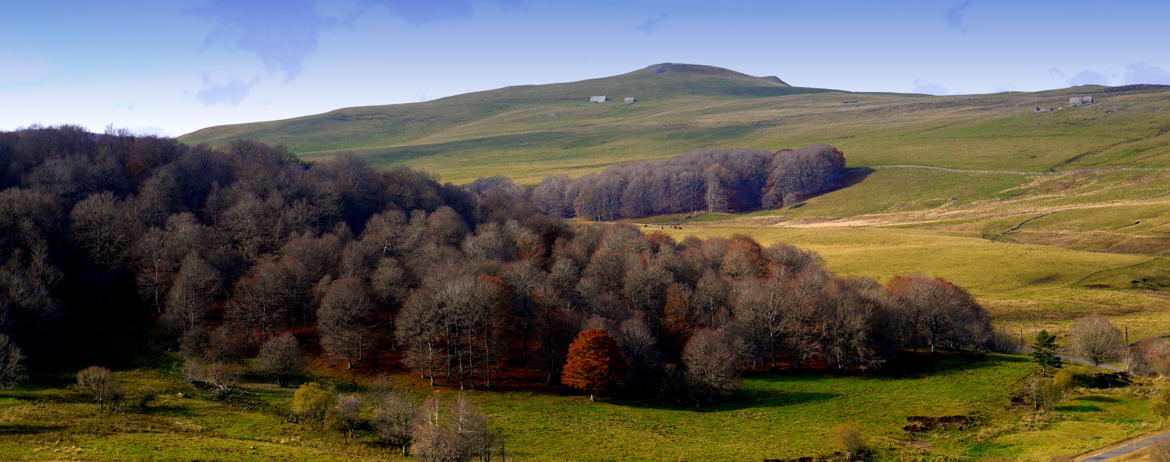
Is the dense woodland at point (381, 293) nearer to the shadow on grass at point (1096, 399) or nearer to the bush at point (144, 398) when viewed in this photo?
the bush at point (144, 398)

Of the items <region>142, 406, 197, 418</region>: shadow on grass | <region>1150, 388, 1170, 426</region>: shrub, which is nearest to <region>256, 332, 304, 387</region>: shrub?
<region>142, 406, 197, 418</region>: shadow on grass

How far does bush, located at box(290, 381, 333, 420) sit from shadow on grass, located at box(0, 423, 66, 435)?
A: 42.1 ft

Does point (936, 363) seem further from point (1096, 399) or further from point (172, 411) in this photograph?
point (172, 411)

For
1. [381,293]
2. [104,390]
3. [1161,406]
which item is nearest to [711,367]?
[1161,406]

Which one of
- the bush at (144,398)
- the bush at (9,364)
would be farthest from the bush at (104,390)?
the bush at (9,364)

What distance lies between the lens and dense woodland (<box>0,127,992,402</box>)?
64.4 m

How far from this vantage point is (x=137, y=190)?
95.7m

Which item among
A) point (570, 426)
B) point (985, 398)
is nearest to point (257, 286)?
point (570, 426)

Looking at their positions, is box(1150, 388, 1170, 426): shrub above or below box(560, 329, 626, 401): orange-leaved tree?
below

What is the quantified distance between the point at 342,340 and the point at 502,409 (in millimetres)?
17517

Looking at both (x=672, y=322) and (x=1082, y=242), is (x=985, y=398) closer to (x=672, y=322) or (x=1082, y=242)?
(x=672, y=322)

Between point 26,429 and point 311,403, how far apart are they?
15.1 metres

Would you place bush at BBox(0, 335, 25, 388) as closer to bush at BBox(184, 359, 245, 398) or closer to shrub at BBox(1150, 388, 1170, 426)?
bush at BBox(184, 359, 245, 398)

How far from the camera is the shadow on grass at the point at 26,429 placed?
40750mm
